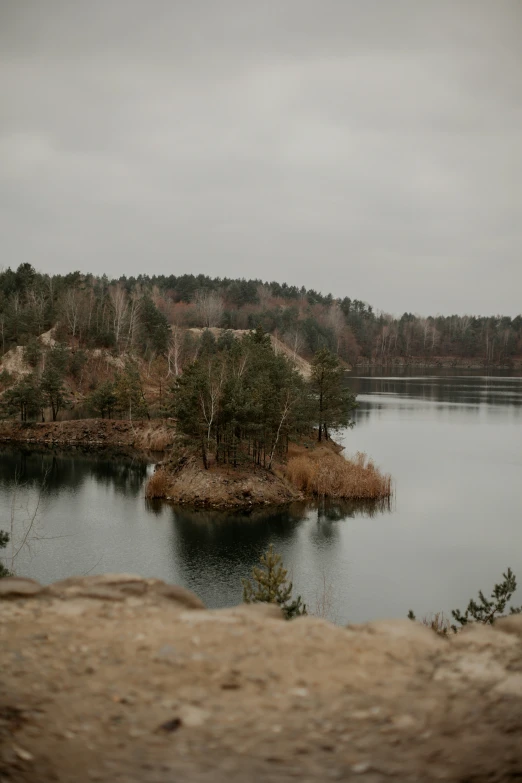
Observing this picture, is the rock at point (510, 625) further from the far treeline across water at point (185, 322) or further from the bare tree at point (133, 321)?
the bare tree at point (133, 321)

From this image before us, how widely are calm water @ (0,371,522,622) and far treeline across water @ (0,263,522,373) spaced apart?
2552 centimetres

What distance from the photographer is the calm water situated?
2270cm

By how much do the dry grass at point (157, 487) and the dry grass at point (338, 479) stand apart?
8251 millimetres

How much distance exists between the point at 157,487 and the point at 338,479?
38.2 ft

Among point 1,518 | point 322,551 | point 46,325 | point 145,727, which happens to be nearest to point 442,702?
point 145,727

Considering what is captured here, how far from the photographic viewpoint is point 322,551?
88.3 feet

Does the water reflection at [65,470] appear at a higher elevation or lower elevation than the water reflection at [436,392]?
lower

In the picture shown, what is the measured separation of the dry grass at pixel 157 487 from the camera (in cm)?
3597

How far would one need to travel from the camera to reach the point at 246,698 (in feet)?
15.5

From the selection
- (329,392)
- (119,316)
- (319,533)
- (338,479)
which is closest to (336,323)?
(119,316)

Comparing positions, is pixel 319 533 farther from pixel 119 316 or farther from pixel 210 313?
pixel 210 313

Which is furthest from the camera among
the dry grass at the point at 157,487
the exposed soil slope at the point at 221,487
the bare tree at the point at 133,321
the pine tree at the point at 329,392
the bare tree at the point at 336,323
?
the bare tree at the point at 336,323

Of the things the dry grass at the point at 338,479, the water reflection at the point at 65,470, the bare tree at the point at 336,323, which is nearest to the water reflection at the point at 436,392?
the bare tree at the point at 336,323

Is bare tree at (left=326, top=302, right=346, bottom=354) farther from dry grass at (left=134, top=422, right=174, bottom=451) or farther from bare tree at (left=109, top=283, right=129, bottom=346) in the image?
dry grass at (left=134, top=422, right=174, bottom=451)
